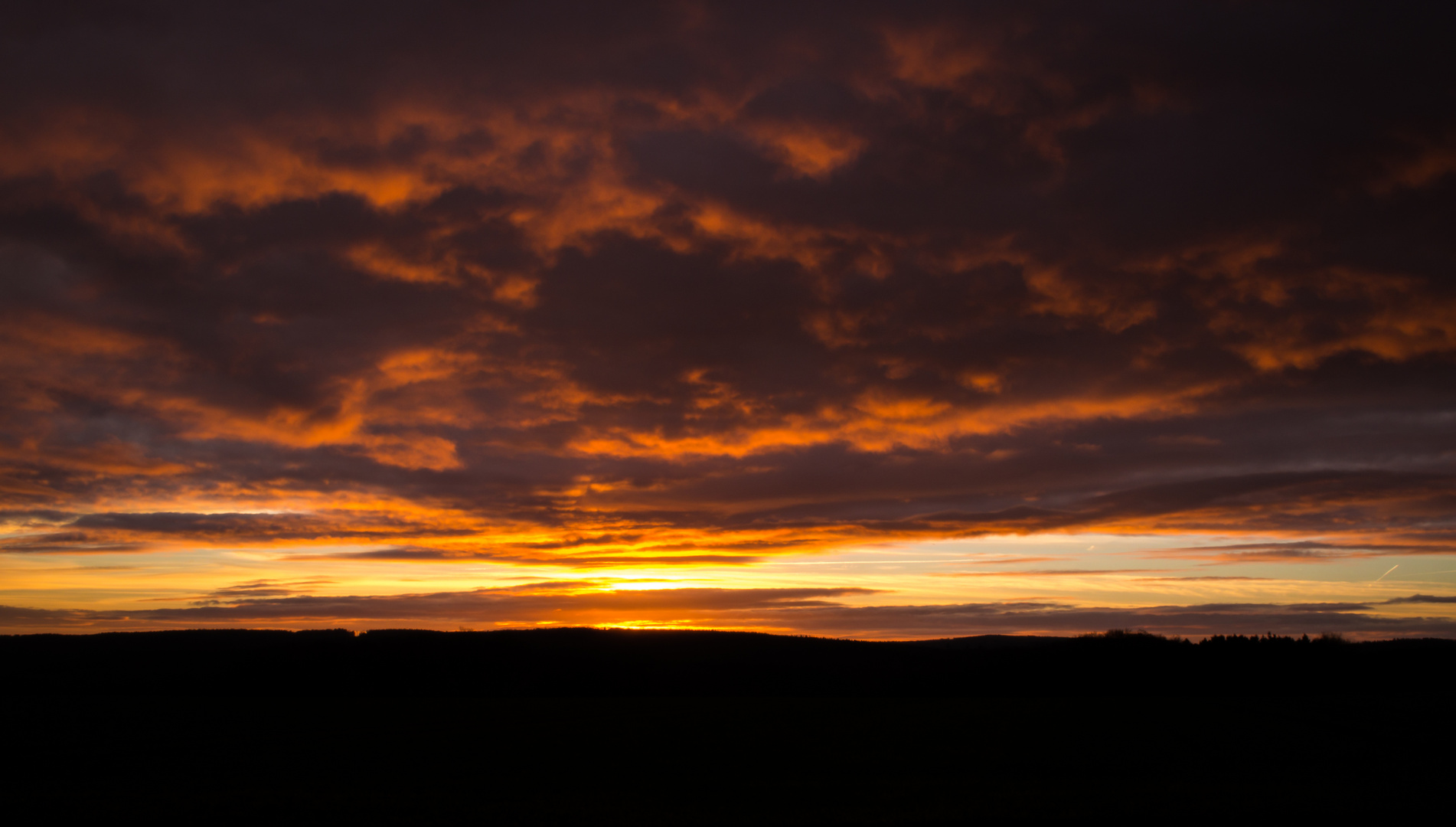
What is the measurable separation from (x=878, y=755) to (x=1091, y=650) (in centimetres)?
8313

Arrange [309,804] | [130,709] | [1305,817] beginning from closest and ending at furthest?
[1305,817], [309,804], [130,709]

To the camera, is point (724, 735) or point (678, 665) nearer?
point (724, 735)

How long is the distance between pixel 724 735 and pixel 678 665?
72674mm

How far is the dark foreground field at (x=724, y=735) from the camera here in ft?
128

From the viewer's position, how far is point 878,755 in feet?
186

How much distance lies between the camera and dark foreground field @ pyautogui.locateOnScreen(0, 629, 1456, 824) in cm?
3912

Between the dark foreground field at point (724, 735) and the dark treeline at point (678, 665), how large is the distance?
593mm

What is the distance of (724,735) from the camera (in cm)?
6644

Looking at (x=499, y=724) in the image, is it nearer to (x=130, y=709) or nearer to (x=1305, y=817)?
(x=130, y=709)

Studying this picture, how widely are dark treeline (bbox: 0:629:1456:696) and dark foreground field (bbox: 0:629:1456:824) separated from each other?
0.59 metres

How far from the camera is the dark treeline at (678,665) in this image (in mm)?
109562

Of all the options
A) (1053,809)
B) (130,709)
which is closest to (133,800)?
(1053,809)

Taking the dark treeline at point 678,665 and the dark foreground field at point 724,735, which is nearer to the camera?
the dark foreground field at point 724,735

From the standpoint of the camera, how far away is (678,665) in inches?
5399
